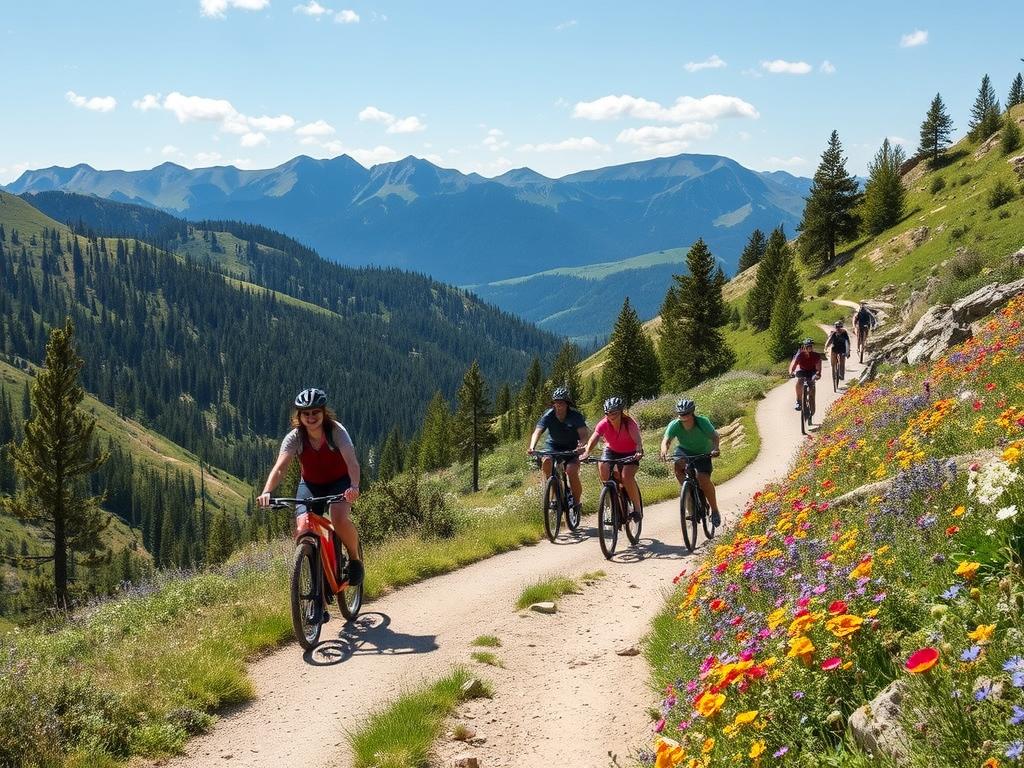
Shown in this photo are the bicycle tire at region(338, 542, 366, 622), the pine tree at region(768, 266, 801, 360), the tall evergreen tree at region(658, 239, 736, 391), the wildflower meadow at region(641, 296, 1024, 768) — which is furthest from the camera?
the tall evergreen tree at region(658, 239, 736, 391)

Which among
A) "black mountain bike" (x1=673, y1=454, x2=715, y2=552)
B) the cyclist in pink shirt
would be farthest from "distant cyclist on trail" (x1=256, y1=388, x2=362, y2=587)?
"black mountain bike" (x1=673, y1=454, x2=715, y2=552)

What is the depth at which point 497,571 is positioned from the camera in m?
12.9

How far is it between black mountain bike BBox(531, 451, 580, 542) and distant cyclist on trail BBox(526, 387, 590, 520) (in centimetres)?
13

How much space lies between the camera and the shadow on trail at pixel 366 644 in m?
8.55

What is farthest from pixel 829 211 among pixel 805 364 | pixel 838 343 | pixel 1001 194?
pixel 805 364

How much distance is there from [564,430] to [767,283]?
64025 millimetres

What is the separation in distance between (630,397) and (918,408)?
5191 centimetres

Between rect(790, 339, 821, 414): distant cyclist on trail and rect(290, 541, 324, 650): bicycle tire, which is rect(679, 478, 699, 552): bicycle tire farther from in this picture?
rect(790, 339, 821, 414): distant cyclist on trail

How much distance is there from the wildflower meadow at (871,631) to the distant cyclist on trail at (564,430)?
19.8ft

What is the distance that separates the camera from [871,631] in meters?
3.94

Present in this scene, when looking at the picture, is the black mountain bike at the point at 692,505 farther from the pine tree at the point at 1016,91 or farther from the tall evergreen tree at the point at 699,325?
the pine tree at the point at 1016,91

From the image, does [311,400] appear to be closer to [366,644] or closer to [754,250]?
[366,644]

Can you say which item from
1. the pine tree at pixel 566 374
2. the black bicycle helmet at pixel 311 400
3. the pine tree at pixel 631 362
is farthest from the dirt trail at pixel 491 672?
the pine tree at pixel 566 374

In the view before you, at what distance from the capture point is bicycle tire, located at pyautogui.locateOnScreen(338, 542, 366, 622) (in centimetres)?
950
